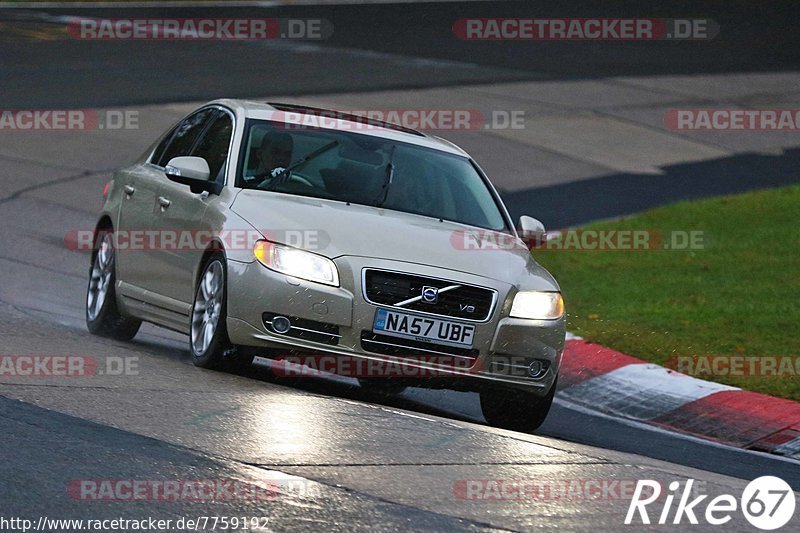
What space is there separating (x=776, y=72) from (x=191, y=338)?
66.0 feet

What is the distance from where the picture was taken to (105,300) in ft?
33.2

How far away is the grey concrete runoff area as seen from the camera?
19.0ft

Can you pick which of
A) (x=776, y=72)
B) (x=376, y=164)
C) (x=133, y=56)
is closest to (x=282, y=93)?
(x=133, y=56)

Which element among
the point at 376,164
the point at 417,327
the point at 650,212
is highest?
the point at 376,164

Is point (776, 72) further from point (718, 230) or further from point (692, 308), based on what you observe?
point (692, 308)

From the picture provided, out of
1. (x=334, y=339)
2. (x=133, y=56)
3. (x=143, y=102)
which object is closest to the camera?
(x=334, y=339)

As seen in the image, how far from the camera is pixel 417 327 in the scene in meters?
7.94

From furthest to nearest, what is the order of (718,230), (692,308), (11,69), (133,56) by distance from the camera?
(133,56) < (11,69) < (718,230) < (692,308)

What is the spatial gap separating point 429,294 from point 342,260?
1.57 ft
